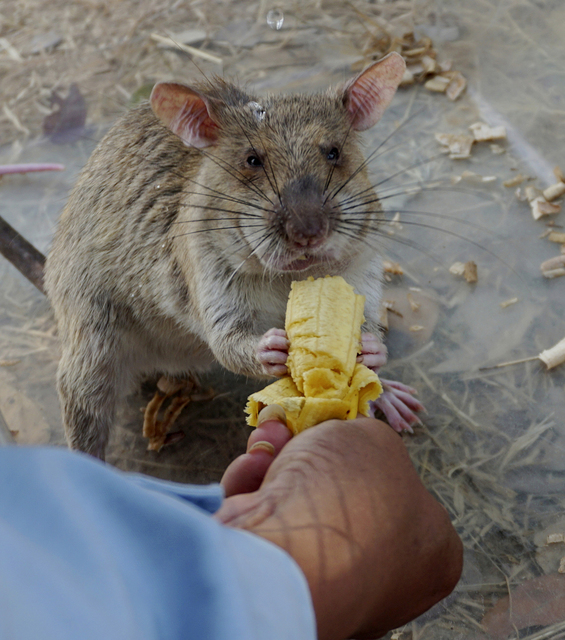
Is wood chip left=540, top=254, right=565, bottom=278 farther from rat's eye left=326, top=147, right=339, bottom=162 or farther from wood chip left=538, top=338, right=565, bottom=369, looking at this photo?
rat's eye left=326, top=147, right=339, bottom=162

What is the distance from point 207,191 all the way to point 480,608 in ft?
6.29

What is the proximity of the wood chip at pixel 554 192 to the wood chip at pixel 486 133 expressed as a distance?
595mm

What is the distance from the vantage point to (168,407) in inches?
130

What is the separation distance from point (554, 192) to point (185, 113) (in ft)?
7.96

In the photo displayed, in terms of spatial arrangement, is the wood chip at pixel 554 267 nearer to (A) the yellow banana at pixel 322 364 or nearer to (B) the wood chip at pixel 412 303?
(B) the wood chip at pixel 412 303

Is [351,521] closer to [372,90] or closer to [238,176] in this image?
[238,176]

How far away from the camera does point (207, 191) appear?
2596mm

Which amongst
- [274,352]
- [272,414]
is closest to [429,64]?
[274,352]

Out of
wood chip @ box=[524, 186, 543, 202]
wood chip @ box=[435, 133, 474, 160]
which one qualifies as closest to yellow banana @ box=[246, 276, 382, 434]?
wood chip @ box=[524, 186, 543, 202]

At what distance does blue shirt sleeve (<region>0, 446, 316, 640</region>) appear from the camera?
2.56 ft

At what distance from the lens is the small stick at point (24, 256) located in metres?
3.20

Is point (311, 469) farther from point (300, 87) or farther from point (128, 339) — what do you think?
point (300, 87)

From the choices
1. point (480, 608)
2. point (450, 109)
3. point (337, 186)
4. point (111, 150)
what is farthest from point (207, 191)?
point (450, 109)

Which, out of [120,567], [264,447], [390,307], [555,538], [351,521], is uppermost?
[120,567]
